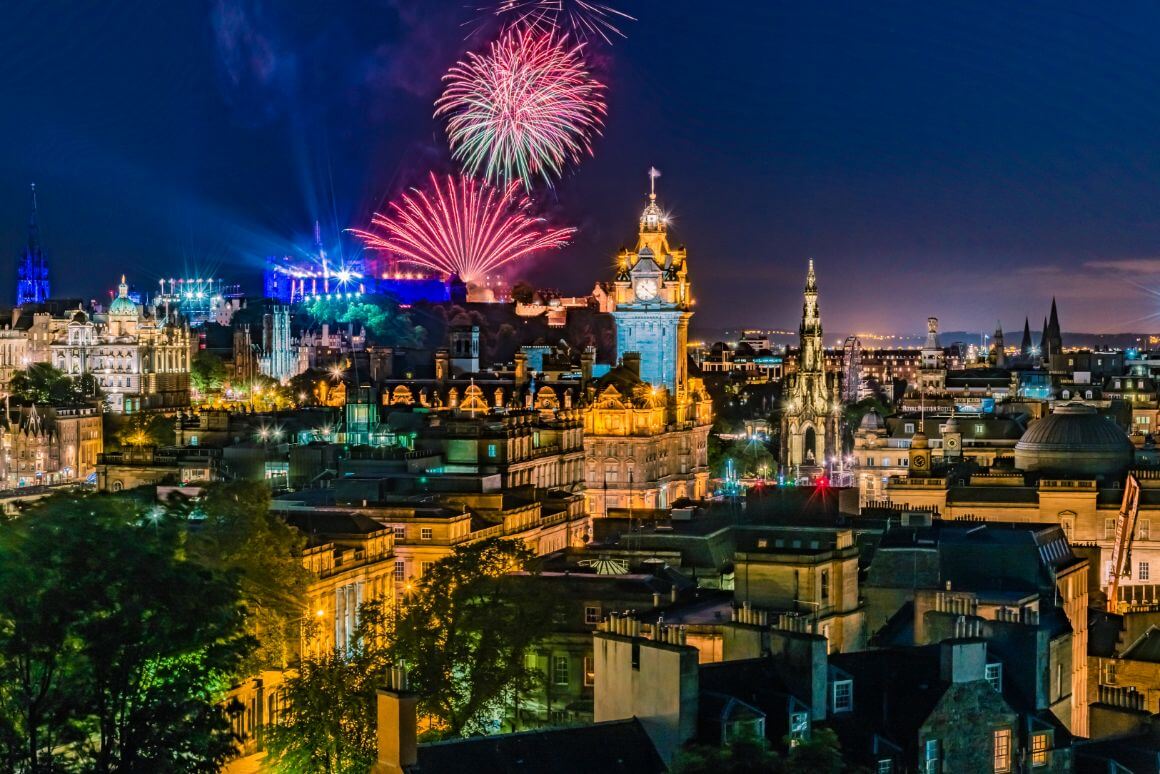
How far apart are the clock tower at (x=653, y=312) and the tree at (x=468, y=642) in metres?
90.9

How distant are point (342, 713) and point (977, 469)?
205 feet

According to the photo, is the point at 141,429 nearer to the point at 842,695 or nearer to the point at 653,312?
the point at 653,312

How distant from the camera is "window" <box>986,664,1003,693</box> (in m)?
46.4

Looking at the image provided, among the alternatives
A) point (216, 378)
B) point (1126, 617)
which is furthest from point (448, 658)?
point (216, 378)

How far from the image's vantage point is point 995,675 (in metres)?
47.0

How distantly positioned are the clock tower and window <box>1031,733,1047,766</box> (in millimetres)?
105351

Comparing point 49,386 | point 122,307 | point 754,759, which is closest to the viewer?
point 754,759

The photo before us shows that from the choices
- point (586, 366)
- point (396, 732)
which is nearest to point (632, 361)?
point (586, 366)

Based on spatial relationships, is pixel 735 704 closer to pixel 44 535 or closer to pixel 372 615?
pixel 44 535

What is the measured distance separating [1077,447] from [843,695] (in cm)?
5951

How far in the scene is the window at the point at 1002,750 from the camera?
148ft

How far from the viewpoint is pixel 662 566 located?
231 feet

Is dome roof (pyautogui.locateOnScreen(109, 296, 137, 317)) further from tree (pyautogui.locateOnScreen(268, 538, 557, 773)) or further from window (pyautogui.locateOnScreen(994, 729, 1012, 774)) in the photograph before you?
window (pyautogui.locateOnScreen(994, 729, 1012, 774))

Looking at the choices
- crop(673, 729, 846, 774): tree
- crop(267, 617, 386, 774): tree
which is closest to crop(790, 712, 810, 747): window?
crop(673, 729, 846, 774): tree
